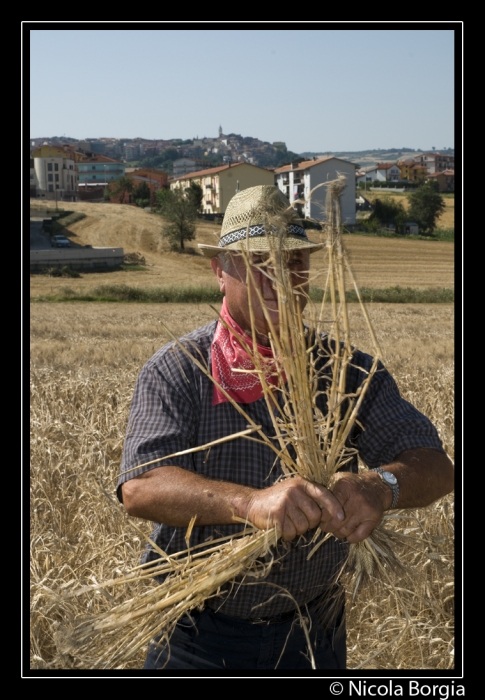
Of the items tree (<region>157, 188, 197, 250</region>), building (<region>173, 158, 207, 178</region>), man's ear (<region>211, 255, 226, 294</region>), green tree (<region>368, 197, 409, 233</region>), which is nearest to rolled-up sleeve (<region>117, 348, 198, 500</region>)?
man's ear (<region>211, 255, 226, 294</region>)

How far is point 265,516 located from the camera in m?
1.79

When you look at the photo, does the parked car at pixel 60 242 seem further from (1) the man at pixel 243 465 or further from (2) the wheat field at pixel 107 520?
(1) the man at pixel 243 465

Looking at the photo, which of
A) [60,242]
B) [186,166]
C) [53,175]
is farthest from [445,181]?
[60,242]

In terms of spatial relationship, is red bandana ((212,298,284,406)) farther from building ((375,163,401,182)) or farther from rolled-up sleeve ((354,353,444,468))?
building ((375,163,401,182))

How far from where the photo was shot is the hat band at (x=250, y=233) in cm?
199

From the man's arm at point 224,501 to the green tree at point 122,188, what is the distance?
72.2 m

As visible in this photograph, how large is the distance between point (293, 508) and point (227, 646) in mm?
541

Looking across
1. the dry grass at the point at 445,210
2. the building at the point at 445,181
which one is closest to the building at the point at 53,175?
the dry grass at the point at 445,210

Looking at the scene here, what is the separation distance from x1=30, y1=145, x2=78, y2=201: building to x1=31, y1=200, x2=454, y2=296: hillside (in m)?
15.0

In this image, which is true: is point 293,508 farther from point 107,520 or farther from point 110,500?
point 107,520

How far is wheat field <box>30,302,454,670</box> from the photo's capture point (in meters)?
2.73

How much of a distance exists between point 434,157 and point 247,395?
420ft
